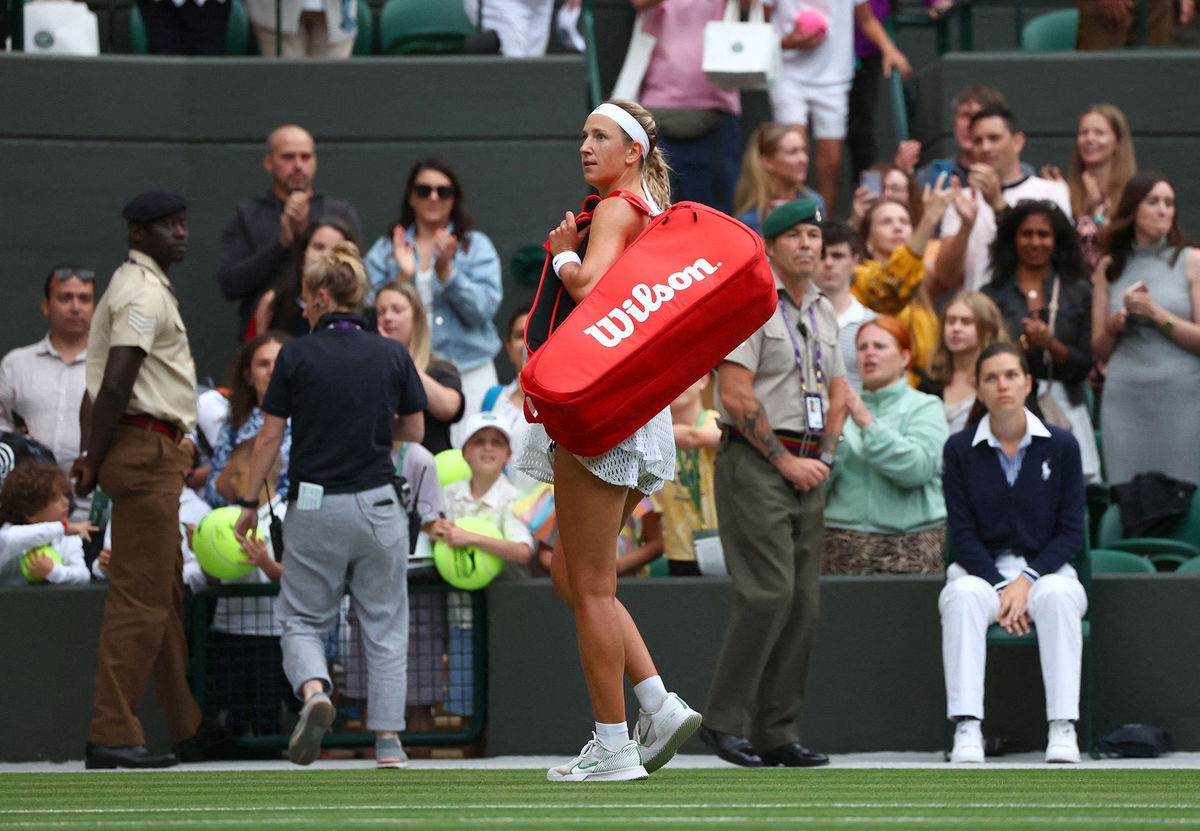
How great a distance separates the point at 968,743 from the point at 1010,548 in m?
0.87

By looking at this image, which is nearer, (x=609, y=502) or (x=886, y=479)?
(x=609, y=502)

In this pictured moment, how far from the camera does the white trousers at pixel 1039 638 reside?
327 inches

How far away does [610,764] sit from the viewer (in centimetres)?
659

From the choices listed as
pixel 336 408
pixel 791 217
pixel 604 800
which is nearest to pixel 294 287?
pixel 336 408

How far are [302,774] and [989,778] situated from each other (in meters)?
2.54

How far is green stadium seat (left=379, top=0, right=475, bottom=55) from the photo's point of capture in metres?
12.6

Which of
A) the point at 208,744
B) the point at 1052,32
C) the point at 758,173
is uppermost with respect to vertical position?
the point at 1052,32

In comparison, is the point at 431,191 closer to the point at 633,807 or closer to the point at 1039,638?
the point at 1039,638

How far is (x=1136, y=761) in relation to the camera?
27.5 ft

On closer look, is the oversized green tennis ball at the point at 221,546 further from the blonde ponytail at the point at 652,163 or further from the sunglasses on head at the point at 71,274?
the blonde ponytail at the point at 652,163

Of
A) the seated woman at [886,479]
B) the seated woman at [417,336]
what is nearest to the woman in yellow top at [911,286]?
the seated woman at [886,479]

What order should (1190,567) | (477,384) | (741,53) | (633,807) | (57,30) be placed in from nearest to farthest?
(633,807) < (1190,567) < (477,384) < (741,53) < (57,30)

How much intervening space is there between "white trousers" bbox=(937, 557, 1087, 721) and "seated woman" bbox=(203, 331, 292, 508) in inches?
120

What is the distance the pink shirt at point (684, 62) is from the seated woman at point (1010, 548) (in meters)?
3.88
